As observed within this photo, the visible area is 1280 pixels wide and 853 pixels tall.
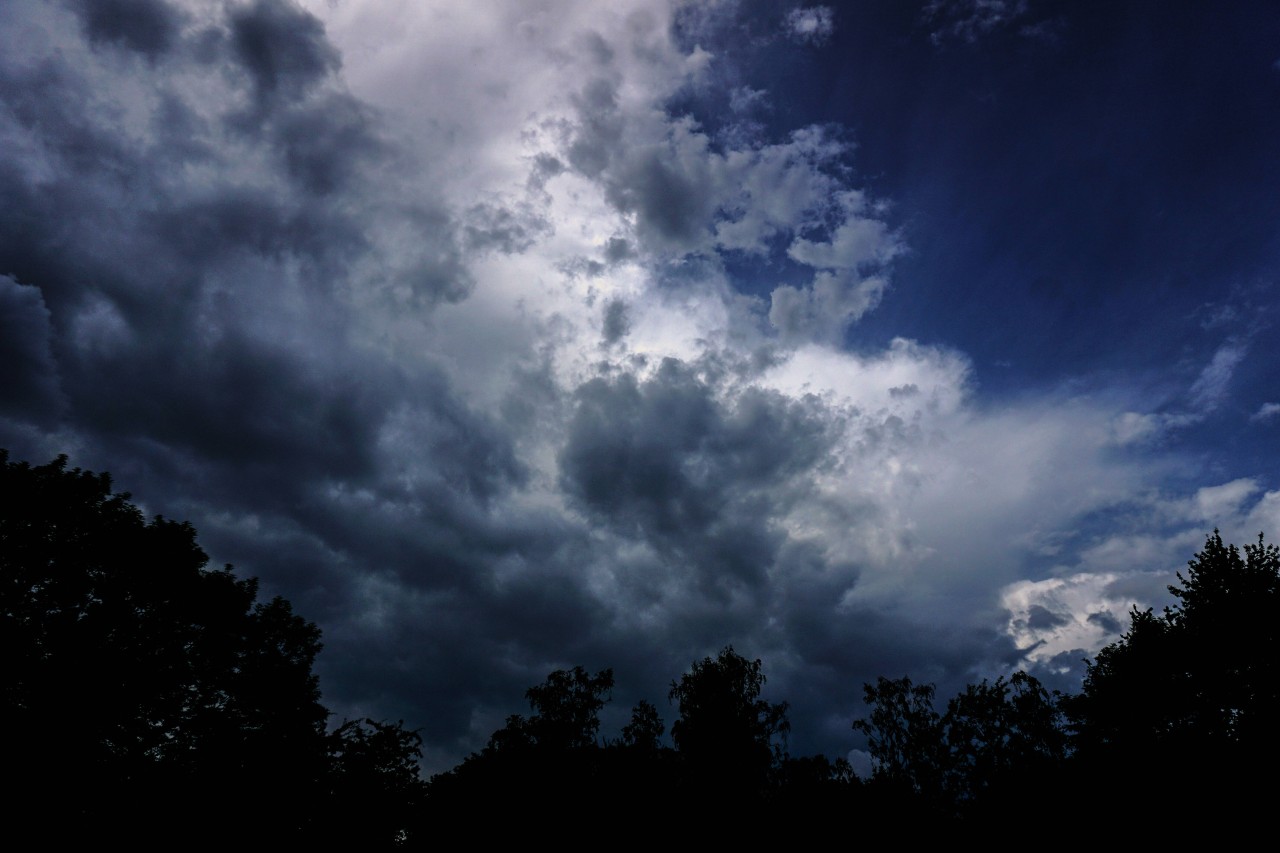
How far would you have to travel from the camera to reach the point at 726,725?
52406 millimetres

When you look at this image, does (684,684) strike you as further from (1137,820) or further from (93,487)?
(93,487)

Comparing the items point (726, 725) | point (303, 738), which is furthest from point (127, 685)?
point (726, 725)

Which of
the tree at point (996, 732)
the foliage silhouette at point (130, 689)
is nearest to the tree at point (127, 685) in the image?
the foliage silhouette at point (130, 689)

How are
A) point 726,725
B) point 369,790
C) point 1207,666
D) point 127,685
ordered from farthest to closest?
point 726,725
point 1207,666
point 127,685
point 369,790

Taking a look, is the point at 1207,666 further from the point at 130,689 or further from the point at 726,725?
the point at 130,689

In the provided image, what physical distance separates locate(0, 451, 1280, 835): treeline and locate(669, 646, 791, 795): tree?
525cm

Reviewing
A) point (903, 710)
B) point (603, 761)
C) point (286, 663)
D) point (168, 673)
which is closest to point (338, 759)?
point (168, 673)

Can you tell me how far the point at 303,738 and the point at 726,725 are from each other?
Answer: 3982 centimetres

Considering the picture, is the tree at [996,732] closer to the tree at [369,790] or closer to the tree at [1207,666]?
the tree at [1207,666]

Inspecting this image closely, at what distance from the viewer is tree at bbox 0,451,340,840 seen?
2069 centimetres

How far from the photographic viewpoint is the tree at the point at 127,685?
67.9 feet

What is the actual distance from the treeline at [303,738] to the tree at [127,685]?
2.9 inches

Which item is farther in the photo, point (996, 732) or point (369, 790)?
point (996, 732)

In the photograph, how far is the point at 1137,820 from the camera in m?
23.3
